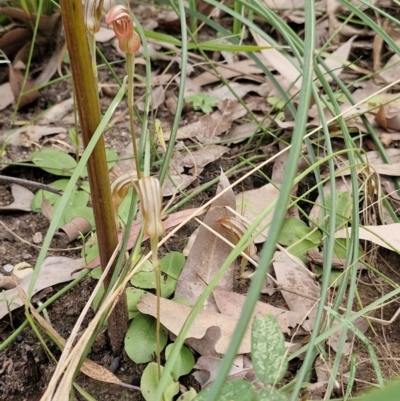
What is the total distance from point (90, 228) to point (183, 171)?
11.7 inches

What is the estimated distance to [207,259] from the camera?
1.01m

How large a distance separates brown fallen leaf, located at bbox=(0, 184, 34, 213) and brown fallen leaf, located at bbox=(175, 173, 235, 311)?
1.46 feet

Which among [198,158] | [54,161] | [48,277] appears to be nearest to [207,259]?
[48,277]

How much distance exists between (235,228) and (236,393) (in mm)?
380

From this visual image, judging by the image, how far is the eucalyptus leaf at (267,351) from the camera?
0.65m

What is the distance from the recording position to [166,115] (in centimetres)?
154

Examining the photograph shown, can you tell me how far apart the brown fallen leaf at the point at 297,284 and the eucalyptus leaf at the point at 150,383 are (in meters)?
0.27

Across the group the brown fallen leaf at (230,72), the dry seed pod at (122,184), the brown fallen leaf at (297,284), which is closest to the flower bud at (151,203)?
the dry seed pod at (122,184)

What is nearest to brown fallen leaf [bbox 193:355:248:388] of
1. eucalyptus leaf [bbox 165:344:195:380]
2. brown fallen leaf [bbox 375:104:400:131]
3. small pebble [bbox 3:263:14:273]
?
eucalyptus leaf [bbox 165:344:195:380]

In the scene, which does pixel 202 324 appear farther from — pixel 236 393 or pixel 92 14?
pixel 92 14

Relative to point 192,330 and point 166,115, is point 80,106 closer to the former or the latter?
point 192,330

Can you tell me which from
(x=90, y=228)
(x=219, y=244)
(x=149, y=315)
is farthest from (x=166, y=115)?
(x=149, y=315)

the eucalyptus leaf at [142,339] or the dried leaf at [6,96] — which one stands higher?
the dried leaf at [6,96]

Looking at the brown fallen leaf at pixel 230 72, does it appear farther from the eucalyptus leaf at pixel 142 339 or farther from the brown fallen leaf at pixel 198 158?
the eucalyptus leaf at pixel 142 339
